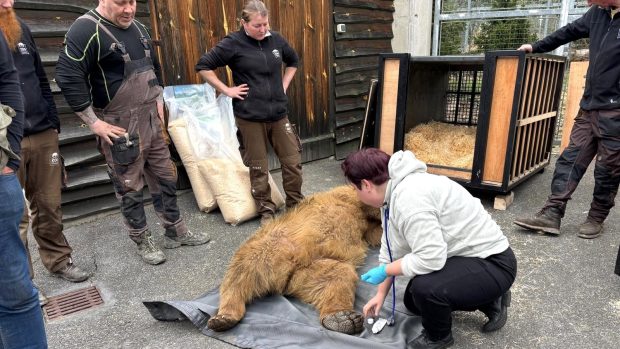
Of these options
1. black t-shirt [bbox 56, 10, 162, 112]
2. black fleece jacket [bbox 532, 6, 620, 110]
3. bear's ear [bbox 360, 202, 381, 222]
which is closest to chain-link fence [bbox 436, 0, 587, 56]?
black fleece jacket [bbox 532, 6, 620, 110]

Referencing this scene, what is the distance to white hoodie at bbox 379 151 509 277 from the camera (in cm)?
200

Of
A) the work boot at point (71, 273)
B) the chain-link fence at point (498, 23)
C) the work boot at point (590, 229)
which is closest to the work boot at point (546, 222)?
the work boot at point (590, 229)

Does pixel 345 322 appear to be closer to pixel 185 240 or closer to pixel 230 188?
pixel 185 240

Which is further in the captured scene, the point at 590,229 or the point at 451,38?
the point at 451,38

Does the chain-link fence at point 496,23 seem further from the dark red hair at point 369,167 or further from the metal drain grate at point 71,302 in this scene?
the metal drain grate at point 71,302

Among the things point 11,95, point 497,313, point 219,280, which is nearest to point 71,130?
point 219,280

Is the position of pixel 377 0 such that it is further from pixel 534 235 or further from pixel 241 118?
pixel 534 235

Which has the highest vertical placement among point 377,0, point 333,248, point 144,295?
point 377,0

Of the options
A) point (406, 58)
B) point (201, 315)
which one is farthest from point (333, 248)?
point (406, 58)

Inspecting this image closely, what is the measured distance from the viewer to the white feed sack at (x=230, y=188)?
14.0 feet

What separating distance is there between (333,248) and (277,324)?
25.5 inches

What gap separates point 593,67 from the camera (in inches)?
140

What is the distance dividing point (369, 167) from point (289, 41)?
419 centimetres

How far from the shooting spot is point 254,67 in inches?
153
